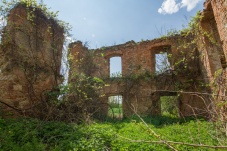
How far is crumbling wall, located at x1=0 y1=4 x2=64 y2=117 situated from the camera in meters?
6.41

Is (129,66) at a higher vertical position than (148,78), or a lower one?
higher

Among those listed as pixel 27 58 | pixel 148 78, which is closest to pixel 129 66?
pixel 148 78

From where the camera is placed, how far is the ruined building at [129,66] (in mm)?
6309

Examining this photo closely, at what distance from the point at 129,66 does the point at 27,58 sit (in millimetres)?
7048

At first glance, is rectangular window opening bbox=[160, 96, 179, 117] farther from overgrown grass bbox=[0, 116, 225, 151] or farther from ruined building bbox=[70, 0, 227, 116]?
overgrown grass bbox=[0, 116, 225, 151]

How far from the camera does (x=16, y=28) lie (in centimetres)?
680

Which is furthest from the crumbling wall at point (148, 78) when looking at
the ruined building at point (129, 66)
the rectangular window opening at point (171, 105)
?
the rectangular window opening at point (171, 105)

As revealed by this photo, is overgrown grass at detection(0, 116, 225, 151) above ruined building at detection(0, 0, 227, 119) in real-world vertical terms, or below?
below

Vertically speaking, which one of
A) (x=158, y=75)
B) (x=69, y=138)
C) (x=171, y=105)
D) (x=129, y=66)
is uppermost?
(x=129, y=66)

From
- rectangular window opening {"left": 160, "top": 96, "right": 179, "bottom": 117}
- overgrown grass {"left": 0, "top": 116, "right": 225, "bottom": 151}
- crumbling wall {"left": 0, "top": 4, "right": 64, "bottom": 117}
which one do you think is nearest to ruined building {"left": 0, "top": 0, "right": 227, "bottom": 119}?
crumbling wall {"left": 0, "top": 4, "right": 64, "bottom": 117}

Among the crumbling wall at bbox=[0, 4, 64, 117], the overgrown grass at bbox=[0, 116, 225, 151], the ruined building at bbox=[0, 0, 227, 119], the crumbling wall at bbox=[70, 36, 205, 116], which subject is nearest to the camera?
the overgrown grass at bbox=[0, 116, 225, 151]

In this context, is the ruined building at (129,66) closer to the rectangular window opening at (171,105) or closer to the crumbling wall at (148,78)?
the crumbling wall at (148,78)

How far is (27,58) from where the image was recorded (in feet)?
22.7

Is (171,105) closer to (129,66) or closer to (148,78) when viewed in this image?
(148,78)
